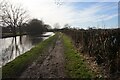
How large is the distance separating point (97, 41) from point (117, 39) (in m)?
2.36

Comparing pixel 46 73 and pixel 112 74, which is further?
pixel 46 73

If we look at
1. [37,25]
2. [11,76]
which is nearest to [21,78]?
[11,76]

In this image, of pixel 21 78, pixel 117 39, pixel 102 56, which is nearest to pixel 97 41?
pixel 102 56

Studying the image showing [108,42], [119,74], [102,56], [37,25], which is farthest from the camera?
[37,25]

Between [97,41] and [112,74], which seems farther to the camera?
[97,41]

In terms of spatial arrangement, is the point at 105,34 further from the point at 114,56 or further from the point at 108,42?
the point at 114,56

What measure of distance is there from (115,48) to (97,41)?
239 centimetres

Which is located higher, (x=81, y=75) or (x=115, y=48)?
(x=115, y=48)

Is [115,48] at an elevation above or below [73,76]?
above

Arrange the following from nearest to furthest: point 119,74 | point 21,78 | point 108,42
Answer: point 119,74 < point 21,78 < point 108,42

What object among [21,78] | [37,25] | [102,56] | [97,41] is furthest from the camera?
[37,25]

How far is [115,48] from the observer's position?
29.9 ft

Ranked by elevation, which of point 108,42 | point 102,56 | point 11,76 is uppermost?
point 108,42

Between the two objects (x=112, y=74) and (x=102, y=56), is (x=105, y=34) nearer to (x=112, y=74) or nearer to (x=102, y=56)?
(x=102, y=56)
